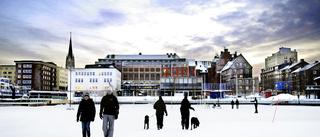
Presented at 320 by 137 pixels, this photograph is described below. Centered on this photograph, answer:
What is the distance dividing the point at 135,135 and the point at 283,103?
5751cm

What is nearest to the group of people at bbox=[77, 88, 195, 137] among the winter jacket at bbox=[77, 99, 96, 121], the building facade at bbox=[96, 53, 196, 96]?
the winter jacket at bbox=[77, 99, 96, 121]

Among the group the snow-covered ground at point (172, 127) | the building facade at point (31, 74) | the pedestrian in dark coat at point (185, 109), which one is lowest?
the snow-covered ground at point (172, 127)

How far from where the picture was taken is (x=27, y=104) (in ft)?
197

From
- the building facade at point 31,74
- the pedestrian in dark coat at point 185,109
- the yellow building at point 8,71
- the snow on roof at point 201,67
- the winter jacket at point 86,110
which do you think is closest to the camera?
the winter jacket at point 86,110

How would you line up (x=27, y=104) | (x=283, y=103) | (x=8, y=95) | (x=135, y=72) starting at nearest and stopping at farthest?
1. (x=27, y=104)
2. (x=283, y=103)
3. (x=8, y=95)
4. (x=135, y=72)

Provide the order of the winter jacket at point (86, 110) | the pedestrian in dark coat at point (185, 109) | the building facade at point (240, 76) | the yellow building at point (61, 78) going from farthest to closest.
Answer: the yellow building at point (61, 78), the building facade at point (240, 76), the pedestrian in dark coat at point (185, 109), the winter jacket at point (86, 110)

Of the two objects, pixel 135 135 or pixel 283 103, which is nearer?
pixel 135 135

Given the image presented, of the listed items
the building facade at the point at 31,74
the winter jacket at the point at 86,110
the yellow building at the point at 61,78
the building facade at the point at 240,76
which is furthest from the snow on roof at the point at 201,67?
the winter jacket at the point at 86,110

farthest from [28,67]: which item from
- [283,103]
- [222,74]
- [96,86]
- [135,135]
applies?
[135,135]

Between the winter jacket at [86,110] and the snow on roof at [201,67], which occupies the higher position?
the snow on roof at [201,67]

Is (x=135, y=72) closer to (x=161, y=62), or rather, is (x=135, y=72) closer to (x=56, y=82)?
(x=161, y=62)

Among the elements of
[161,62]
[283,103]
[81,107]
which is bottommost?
[283,103]

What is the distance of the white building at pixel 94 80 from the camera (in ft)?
407

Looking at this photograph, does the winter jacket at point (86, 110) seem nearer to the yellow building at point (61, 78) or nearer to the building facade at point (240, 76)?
the building facade at point (240, 76)
